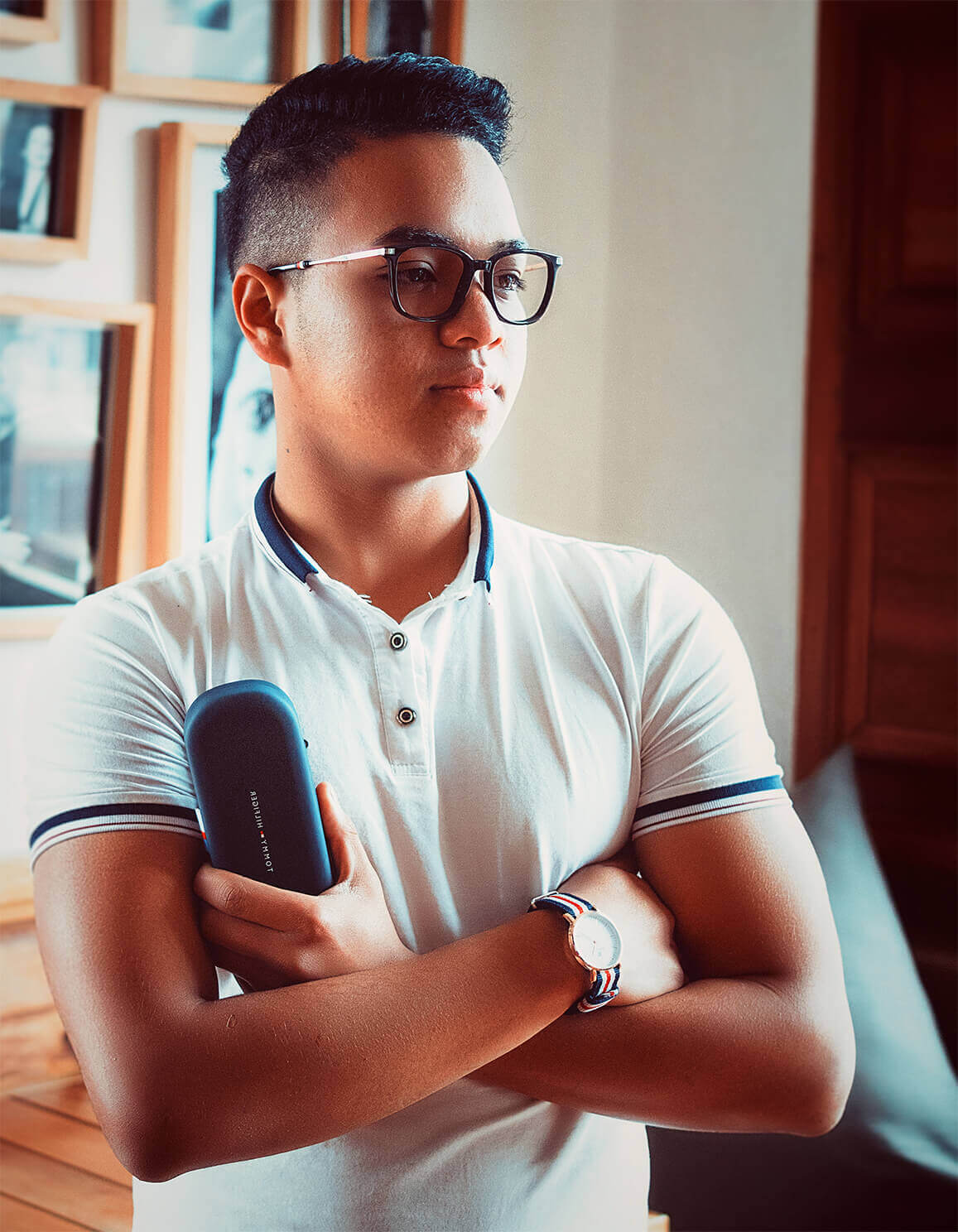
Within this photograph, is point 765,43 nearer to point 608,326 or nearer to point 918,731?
point 608,326

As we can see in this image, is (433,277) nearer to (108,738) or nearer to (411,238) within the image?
(411,238)

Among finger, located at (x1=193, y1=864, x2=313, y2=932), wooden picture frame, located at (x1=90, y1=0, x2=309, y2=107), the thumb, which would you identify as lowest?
finger, located at (x1=193, y1=864, x2=313, y2=932)

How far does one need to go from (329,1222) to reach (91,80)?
871mm

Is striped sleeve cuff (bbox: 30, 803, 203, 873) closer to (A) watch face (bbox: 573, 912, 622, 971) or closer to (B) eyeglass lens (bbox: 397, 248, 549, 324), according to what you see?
(A) watch face (bbox: 573, 912, 622, 971)

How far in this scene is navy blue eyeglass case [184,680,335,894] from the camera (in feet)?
2.31

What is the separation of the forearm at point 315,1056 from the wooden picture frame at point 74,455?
43cm

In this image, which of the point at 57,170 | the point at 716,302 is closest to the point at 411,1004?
the point at 57,170

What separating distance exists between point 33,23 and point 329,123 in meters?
0.30

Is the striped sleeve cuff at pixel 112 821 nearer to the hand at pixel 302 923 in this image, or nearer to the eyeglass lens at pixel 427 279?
the hand at pixel 302 923

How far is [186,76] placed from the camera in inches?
37.6

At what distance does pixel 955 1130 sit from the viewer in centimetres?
126

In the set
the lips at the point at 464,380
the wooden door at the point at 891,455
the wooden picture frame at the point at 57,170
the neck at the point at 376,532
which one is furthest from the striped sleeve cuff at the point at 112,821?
the wooden door at the point at 891,455

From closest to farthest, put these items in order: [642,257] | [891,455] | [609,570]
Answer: [609,570], [642,257], [891,455]

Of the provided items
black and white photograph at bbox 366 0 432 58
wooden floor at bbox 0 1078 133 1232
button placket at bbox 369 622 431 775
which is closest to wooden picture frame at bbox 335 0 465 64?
black and white photograph at bbox 366 0 432 58
